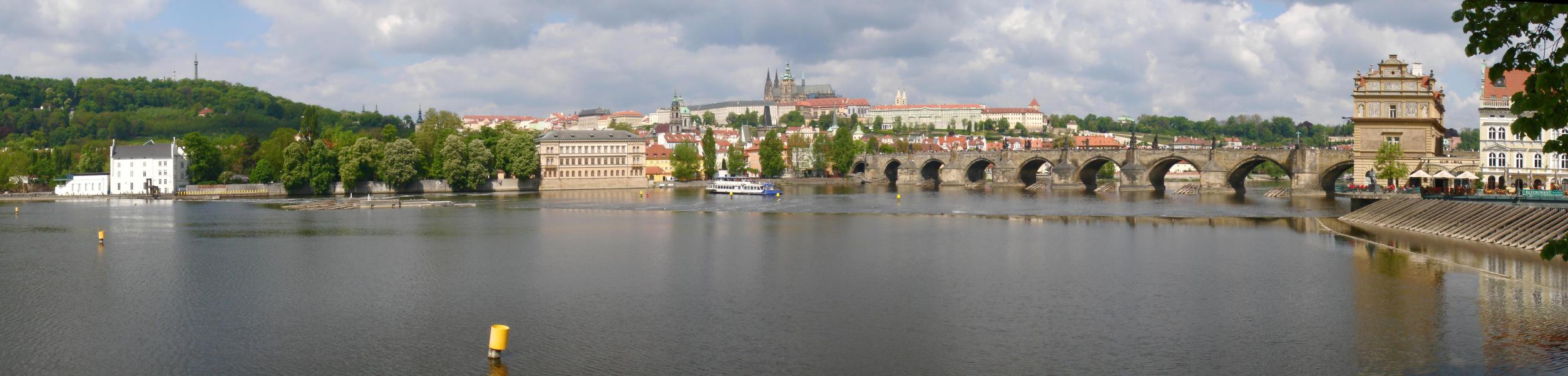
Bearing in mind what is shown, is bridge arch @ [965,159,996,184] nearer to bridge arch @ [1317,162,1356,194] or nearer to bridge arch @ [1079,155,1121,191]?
bridge arch @ [1079,155,1121,191]

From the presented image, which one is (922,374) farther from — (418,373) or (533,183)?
(533,183)

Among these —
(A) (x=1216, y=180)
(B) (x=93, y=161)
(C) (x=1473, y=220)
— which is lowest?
(C) (x=1473, y=220)

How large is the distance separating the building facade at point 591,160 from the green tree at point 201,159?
22.9 m

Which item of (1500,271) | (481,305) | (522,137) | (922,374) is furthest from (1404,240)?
(522,137)

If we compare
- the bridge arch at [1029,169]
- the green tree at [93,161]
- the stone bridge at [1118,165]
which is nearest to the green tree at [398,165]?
the green tree at [93,161]

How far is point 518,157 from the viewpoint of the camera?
84562 millimetres

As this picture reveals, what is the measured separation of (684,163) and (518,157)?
20165 millimetres

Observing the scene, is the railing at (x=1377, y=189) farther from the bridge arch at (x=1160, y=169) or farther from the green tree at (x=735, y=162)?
the green tree at (x=735, y=162)

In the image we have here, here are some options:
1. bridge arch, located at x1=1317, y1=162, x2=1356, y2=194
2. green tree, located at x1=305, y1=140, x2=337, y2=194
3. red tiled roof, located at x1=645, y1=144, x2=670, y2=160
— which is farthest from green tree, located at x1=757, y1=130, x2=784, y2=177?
bridge arch, located at x1=1317, y1=162, x2=1356, y2=194

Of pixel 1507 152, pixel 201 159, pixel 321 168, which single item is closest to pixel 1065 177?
pixel 1507 152

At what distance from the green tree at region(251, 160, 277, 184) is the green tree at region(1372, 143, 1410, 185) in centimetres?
6797

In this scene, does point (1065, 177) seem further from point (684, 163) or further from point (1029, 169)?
point (684, 163)

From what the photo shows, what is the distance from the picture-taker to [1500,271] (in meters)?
23.7

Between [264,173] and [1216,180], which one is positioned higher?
[264,173]
